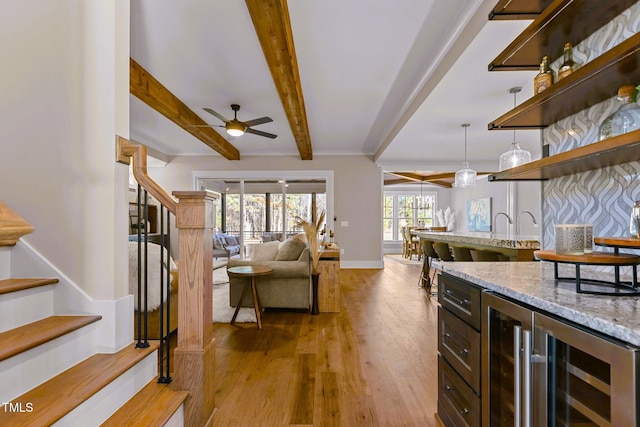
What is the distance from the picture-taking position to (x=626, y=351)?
0.69 metres

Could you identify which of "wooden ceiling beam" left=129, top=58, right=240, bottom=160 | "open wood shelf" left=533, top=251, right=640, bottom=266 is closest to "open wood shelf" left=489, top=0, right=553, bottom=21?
"open wood shelf" left=533, top=251, right=640, bottom=266

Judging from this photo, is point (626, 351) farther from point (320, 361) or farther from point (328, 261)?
point (328, 261)

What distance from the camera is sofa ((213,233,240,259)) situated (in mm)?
7291

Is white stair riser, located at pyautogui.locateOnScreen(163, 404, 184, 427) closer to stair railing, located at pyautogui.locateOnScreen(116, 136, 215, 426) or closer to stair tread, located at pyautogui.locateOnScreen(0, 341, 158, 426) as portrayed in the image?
stair railing, located at pyautogui.locateOnScreen(116, 136, 215, 426)

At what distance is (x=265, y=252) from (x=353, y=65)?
94.4 inches

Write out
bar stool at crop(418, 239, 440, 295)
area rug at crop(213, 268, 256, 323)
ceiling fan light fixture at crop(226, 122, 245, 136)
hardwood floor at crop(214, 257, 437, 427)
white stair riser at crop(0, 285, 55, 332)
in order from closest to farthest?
white stair riser at crop(0, 285, 55, 332)
hardwood floor at crop(214, 257, 437, 427)
area rug at crop(213, 268, 256, 323)
ceiling fan light fixture at crop(226, 122, 245, 136)
bar stool at crop(418, 239, 440, 295)

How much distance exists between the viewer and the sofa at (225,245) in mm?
7291

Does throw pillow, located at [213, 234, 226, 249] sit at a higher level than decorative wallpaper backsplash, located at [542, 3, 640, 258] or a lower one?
lower

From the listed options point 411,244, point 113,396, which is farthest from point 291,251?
point 411,244

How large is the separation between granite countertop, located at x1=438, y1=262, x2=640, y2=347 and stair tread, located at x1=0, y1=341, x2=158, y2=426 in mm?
1630

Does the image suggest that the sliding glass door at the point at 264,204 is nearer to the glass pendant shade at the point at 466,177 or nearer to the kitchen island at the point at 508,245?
the glass pendant shade at the point at 466,177

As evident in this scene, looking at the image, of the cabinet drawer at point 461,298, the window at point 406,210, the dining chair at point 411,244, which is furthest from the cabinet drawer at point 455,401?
the window at point 406,210

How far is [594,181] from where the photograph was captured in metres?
1.53

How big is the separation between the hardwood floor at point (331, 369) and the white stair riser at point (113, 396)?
48 cm
